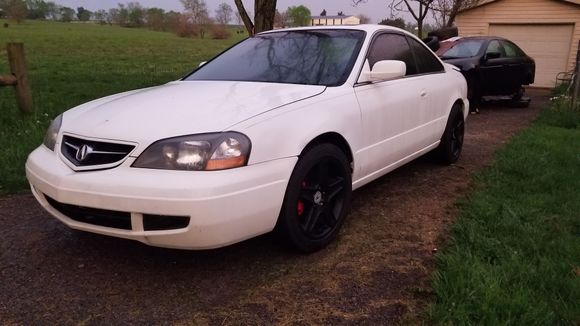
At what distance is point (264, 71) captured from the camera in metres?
3.85

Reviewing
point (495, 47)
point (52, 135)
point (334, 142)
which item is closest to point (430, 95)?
point (334, 142)

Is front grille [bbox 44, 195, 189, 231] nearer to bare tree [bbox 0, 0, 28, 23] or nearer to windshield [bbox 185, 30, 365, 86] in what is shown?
windshield [bbox 185, 30, 365, 86]

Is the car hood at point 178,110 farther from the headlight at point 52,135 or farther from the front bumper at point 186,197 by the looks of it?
the front bumper at point 186,197

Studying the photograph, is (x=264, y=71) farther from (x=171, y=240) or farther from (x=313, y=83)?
(x=171, y=240)

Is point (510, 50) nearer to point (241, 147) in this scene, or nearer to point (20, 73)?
point (20, 73)

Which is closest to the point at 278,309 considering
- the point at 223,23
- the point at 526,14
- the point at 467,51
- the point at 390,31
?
the point at 390,31

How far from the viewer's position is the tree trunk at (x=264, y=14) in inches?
317

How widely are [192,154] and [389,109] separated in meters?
1.90

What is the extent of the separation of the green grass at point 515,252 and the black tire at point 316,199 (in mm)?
743

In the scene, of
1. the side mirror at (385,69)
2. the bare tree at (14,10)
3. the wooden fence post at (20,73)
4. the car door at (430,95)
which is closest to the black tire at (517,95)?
the car door at (430,95)

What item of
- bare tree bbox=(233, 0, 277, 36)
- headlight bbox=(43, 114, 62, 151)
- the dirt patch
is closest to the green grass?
the dirt patch

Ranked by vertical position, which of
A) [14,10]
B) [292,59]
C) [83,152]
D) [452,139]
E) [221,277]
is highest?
[14,10]

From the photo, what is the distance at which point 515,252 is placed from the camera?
3137mm

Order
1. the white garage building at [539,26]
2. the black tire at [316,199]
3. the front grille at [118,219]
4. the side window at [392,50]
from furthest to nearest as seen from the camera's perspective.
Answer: the white garage building at [539,26] → the side window at [392,50] → the black tire at [316,199] → the front grille at [118,219]
